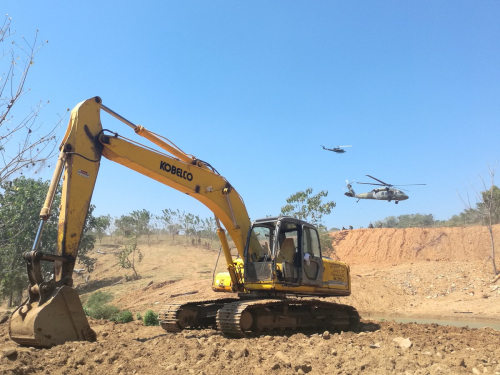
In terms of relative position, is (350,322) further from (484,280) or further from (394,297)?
(484,280)

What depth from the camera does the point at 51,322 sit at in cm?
605

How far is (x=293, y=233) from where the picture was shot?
9859 mm

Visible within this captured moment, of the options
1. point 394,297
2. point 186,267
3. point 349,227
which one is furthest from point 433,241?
point 186,267

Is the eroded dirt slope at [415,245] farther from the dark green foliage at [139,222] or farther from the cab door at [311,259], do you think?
the cab door at [311,259]

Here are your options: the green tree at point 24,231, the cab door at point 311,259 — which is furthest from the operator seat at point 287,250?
the green tree at point 24,231

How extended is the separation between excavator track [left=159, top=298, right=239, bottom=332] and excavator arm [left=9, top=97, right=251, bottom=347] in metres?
0.80

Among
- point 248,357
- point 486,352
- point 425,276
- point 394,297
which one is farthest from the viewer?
point 425,276

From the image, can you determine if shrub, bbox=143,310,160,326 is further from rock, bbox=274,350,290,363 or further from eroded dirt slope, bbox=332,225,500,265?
eroded dirt slope, bbox=332,225,500,265

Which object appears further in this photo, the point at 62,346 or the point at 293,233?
the point at 293,233

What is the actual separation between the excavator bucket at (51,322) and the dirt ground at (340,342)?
205mm

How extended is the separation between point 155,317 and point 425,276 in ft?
60.8

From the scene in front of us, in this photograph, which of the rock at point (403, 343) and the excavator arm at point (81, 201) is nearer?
the excavator arm at point (81, 201)

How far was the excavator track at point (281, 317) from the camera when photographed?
830cm

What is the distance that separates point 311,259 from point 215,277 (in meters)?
2.52
